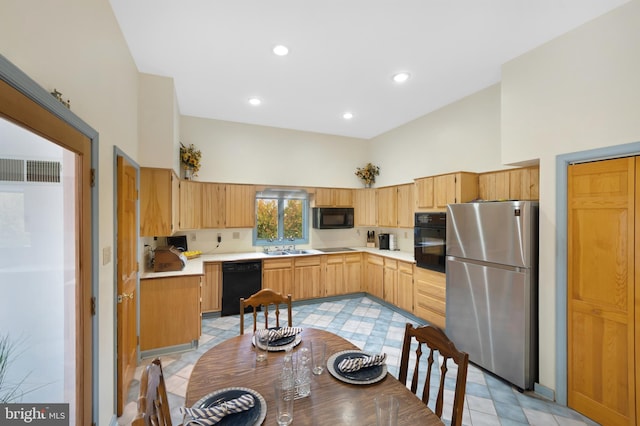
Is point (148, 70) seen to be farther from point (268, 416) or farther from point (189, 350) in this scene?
point (268, 416)

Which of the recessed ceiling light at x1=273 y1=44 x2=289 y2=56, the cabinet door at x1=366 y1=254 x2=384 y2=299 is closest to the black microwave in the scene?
the cabinet door at x1=366 y1=254 x2=384 y2=299

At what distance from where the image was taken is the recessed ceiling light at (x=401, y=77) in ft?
9.78

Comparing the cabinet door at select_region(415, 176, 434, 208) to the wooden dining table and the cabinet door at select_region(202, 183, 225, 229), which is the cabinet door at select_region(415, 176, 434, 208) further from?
the cabinet door at select_region(202, 183, 225, 229)

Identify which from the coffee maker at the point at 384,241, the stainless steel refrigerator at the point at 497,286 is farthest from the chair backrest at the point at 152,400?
the coffee maker at the point at 384,241

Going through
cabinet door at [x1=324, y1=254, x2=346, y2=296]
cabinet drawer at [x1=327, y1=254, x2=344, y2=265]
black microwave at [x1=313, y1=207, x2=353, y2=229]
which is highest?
black microwave at [x1=313, y1=207, x2=353, y2=229]

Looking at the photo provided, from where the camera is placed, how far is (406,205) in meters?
4.62

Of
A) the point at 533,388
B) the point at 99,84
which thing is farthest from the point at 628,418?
the point at 99,84

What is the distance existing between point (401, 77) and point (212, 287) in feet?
12.5

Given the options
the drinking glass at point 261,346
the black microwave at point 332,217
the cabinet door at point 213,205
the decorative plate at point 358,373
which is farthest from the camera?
the black microwave at point 332,217

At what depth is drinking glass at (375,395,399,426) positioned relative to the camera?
1008 millimetres

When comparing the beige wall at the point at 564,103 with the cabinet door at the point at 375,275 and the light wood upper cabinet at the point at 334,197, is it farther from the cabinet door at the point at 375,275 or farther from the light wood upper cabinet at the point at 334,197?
the light wood upper cabinet at the point at 334,197

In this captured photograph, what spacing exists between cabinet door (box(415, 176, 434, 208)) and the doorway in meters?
3.61

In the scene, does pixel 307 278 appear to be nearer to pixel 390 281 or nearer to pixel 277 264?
pixel 277 264

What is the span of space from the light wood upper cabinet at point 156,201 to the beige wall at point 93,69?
447 millimetres
